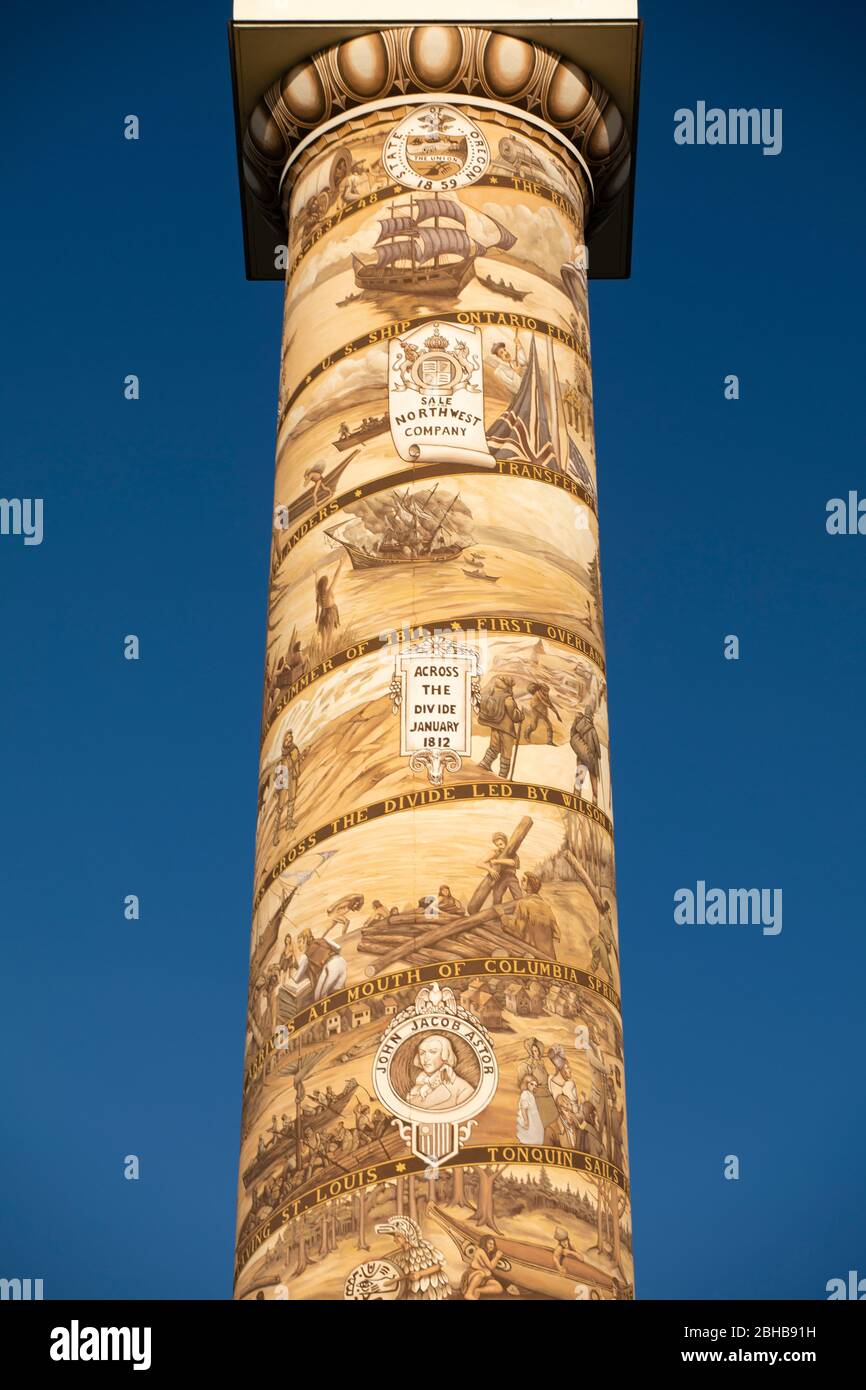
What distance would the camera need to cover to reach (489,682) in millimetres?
13914

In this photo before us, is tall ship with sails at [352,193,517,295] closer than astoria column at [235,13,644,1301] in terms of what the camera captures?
No

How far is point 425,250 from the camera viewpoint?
15680mm

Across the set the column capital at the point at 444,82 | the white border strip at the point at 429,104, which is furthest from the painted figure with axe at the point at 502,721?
the column capital at the point at 444,82

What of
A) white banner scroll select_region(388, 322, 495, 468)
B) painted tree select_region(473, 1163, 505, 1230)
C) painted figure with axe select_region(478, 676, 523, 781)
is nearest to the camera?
painted tree select_region(473, 1163, 505, 1230)

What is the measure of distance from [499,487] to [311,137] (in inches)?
154

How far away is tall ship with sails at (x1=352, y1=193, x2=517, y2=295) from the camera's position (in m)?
15.6

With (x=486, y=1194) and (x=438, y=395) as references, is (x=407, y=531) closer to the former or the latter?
(x=438, y=395)

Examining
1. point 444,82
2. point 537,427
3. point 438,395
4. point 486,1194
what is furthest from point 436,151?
point 486,1194

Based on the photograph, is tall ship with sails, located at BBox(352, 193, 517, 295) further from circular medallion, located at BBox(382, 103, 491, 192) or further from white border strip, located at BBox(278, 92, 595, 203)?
white border strip, located at BBox(278, 92, 595, 203)

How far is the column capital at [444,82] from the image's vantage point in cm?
1662

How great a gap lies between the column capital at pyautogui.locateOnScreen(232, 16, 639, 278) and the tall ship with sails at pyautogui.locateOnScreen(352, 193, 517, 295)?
3.98 feet

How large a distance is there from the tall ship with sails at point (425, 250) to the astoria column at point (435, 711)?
24mm

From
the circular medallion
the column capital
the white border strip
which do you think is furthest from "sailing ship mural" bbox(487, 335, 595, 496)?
the column capital
